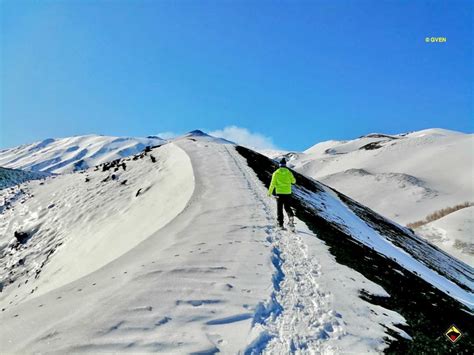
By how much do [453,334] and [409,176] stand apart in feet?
274

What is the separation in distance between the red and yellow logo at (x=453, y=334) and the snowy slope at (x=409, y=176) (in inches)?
1537

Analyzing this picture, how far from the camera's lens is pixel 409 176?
82938mm

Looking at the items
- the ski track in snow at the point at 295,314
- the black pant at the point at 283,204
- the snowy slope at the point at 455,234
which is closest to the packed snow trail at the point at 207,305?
A: the ski track in snow at the point at 295,314

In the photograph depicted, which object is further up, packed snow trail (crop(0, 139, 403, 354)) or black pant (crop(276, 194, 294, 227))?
black pant (crop(276, 194, 294, 227))

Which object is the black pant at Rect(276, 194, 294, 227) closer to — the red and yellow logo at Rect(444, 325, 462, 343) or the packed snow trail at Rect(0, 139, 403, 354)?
the packed snow trail at Rect(0, 139, 403, 354)

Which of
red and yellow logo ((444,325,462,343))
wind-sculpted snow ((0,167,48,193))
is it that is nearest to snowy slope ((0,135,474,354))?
red and yellow logo ((444,325,462,343))

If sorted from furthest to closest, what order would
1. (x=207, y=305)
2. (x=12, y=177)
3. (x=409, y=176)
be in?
(x=409, y=176)
(x=12, y=177)
(x=207, y=305)

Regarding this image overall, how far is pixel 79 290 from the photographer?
26.3 feet

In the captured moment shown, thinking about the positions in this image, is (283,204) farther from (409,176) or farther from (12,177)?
(409,176)

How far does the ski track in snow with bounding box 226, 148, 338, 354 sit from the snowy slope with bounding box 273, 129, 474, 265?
4045 cm

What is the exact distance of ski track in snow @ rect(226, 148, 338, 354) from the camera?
608 centimetres

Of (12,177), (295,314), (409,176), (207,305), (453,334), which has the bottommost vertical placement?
(453,334)

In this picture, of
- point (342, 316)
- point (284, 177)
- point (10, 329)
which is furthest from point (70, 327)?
point (284, 177)

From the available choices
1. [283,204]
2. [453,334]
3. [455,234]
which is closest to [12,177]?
[283,204]
